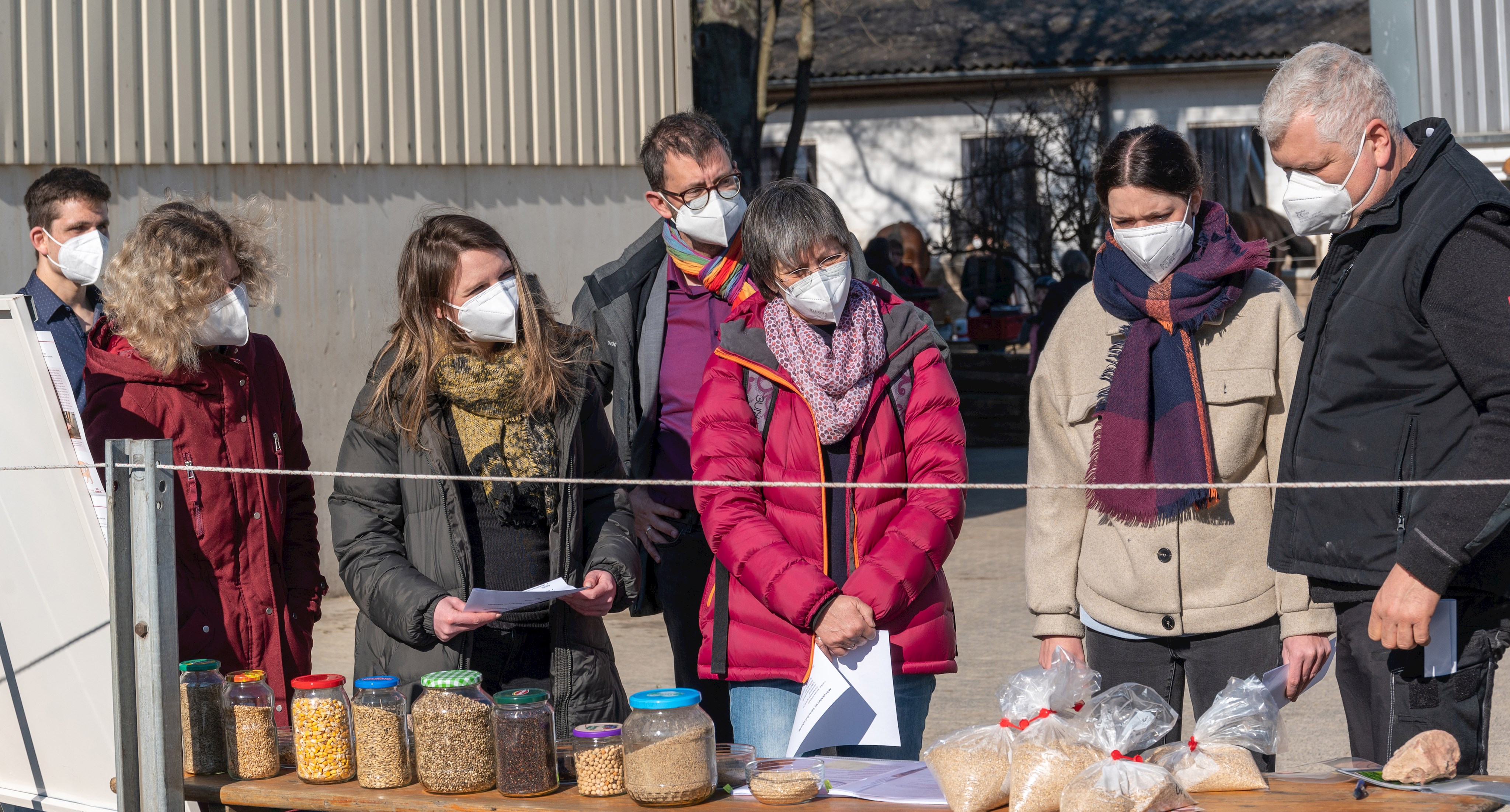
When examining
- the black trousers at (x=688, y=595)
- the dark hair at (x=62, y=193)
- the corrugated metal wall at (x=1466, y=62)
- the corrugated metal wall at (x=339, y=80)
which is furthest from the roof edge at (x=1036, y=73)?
the black trousers at (x=688, y=595)

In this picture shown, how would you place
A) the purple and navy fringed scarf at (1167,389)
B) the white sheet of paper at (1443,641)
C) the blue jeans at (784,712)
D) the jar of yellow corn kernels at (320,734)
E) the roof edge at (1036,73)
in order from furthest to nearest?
1. the roof edge at (1036,73)
2. the blue jeans at (784,712)
3. the purple and navy fringed scarf at (1167,389)
4. the jar of yellow corn kernels at (320,734)
5. the white sheet of paper at (1443,641)

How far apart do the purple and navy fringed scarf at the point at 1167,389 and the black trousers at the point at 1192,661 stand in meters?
0.25

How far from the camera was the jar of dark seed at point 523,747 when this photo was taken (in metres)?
2.55

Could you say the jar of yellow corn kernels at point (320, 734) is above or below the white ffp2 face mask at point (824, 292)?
below

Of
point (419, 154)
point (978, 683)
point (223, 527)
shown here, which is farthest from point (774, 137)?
point (223, 527)

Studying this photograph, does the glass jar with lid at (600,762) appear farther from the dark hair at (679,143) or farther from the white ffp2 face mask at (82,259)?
the white ffp2 face mask at (82,259)

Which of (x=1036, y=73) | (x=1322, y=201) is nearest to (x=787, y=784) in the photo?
(x=1322, y=201)

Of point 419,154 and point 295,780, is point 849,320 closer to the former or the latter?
point 295,780

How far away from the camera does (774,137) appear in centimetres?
2253

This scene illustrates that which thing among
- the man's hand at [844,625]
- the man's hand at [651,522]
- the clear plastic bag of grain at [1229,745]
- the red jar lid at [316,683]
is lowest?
the clear plastic bag of grain at [1229,745]

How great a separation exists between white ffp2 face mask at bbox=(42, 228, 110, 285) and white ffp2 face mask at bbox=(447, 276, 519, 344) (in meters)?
1.88

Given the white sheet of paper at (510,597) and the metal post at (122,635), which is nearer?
the white sheet of paper at (510,597)

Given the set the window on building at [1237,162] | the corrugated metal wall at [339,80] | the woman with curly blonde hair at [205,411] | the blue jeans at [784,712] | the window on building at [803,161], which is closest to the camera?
the blue jeans at [784,712]

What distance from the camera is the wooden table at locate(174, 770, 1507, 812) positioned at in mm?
2297
